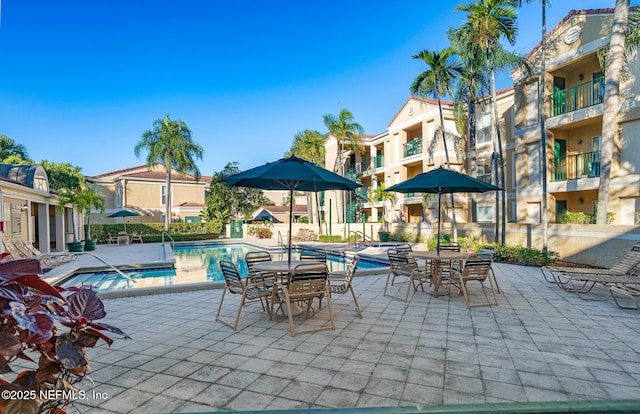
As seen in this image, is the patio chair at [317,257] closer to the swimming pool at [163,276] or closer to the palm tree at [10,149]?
the swimming pool at [163,276]

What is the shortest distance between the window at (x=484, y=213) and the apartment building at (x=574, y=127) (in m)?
3.53

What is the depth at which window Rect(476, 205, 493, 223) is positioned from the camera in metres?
20.1

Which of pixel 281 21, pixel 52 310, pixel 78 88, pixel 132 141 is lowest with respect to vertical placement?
pixel 52 310

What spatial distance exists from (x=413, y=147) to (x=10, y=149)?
3600 cm

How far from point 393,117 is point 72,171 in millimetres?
26860

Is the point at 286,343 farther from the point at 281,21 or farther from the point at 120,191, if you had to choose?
the point at 120,191

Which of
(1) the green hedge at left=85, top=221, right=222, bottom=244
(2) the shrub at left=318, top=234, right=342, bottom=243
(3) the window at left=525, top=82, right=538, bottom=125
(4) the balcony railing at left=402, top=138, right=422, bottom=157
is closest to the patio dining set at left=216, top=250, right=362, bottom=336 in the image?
(3) the window at left=525, top=82, right=538, bottom=125

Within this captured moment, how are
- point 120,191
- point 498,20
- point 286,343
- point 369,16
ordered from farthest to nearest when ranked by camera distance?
point 120,191 → point 369,16 → point 498,20 → point 286,343

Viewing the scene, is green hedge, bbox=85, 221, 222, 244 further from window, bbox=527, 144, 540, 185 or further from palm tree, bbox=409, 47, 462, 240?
window, bbox=527, 144, 540, 185

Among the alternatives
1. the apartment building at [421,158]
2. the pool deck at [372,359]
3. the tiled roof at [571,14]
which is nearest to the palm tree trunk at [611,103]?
the tiled roof at [571,14]

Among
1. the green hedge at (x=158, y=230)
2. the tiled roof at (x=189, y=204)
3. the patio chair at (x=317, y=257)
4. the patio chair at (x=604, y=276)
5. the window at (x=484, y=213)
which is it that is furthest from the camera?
the tiled roof at (x=189, y=204)

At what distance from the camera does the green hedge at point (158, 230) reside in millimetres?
25000

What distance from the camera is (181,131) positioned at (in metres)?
29.5

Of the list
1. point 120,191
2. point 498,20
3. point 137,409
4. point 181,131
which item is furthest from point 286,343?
point 120,191
